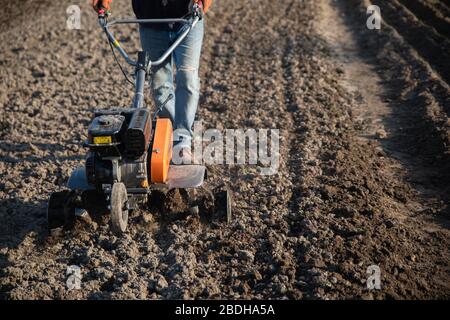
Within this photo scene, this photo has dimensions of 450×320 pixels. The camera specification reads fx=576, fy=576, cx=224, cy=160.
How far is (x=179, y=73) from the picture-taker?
4547 millimetres

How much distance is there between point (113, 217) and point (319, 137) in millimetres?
2615

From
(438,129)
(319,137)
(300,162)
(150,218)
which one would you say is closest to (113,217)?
(150,218)

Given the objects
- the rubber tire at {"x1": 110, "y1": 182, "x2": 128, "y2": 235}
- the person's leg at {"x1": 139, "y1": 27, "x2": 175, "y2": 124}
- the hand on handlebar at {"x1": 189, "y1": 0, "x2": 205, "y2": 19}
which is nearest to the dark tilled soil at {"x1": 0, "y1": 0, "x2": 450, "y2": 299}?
the rubber tire at {"x1": 110, "y1": 182, "x2": 128, "y2": 235}

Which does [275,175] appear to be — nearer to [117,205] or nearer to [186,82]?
[186,82]

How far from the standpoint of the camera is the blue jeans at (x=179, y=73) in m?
4.51

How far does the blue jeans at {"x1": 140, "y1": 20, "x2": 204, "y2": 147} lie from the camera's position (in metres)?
4.51

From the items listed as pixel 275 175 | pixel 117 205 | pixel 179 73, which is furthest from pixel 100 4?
pixel 275 175

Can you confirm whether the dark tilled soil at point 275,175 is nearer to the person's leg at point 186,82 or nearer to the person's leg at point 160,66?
the person's leg at point 186,82

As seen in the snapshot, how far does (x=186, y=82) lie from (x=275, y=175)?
3.50ft

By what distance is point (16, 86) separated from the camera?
6.86 meters

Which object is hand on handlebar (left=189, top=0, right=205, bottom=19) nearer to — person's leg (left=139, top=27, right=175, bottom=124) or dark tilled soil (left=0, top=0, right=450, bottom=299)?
person's leg (left=139, top=27, right=175, bottom=124)

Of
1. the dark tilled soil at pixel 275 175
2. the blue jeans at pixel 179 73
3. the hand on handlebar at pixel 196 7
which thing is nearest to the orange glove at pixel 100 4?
the blue jeans at pixel 179 73

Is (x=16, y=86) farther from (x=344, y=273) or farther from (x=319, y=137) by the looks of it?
(x=344, y=273)

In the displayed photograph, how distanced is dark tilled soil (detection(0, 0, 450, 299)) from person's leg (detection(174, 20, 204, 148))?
0.54 metres
